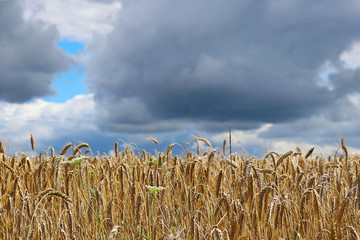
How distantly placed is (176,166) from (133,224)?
125cm

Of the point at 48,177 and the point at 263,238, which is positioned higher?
the point at 48,177

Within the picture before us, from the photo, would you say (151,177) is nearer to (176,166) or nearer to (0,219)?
(176,166)

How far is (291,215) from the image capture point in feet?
12.3

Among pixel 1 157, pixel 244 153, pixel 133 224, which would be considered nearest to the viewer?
pixel 133 224

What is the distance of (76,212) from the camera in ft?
13.8

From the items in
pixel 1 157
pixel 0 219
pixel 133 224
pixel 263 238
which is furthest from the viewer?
pixel 1 157

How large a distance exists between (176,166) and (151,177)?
2.94ft

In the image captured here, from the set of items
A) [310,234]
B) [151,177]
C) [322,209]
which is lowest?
[310,234]

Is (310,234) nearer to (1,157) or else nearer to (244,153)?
(244,153)

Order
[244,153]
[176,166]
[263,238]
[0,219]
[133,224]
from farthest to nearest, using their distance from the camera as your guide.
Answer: [244,153], [176,166], [0,219], [133,224], [263,238]

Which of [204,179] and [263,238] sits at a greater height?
[204,179]

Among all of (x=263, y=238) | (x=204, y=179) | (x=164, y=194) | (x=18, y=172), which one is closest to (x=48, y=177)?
(x=18, y=172)

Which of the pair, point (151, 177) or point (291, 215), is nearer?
point (291, 215)

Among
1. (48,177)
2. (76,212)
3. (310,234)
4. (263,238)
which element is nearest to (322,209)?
(310,234)
